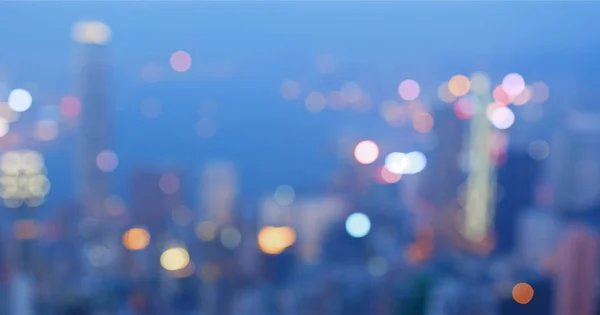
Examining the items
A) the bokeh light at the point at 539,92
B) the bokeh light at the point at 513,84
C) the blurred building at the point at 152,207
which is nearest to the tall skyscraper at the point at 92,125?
the blurred building at the point at 152,207

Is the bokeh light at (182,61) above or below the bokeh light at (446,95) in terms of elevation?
above

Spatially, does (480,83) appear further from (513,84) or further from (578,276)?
(578,276)

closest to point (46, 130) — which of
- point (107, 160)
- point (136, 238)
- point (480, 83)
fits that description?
point (107, 160)

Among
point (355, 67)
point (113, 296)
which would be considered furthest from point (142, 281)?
point (355, 67)

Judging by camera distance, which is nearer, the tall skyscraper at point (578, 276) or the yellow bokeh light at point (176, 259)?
the tall skyscraper at point (578, 276)

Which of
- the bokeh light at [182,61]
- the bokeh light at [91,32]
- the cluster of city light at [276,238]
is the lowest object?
the cluster of city light at [276,238]

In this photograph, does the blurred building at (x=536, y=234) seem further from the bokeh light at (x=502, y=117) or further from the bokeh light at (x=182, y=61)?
the bokeh light at (x=182, y=61)
